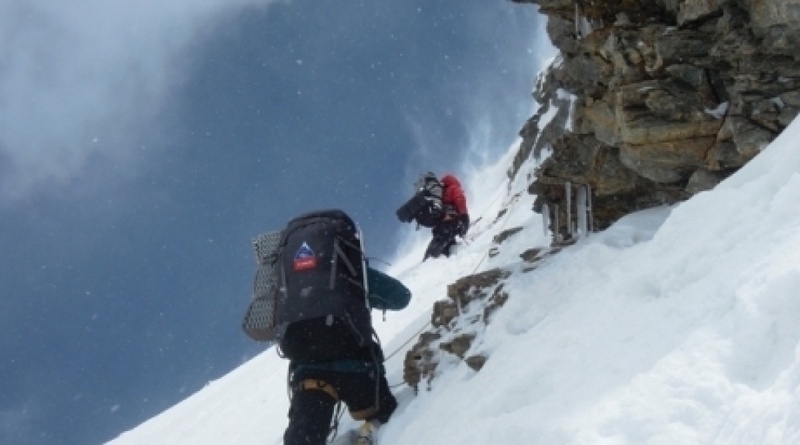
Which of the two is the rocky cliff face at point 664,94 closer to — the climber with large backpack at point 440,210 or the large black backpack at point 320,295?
the large black backpack at point 320,295

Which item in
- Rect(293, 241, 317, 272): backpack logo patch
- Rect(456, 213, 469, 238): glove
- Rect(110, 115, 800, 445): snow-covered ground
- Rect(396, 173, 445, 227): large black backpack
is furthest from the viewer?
Rect(456, 213, 469, 238): glove

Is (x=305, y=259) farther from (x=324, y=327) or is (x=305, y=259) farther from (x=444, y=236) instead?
(x=444, y=236)

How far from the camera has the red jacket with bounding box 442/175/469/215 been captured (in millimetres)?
18609

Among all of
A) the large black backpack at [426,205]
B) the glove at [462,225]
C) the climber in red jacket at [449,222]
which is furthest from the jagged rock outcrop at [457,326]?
the glove at [462,225]

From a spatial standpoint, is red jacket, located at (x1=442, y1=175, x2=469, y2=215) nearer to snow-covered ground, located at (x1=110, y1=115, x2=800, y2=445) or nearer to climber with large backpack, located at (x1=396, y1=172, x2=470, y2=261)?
climber with large backpack, located at (x1=396, y1=172, x2=470, y2=261)

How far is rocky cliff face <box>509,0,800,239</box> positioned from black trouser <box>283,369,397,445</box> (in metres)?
3.37

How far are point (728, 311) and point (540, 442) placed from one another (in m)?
1.20

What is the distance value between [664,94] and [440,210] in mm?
10994

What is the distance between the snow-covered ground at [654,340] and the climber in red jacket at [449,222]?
994 centimetres

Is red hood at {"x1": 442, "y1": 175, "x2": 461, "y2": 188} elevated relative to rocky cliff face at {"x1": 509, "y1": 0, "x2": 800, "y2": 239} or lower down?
elevated

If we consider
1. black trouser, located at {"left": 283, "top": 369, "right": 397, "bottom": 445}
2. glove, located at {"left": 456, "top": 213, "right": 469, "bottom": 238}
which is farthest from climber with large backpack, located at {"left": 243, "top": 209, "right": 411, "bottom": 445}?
glove, located at {"left": 456, "top": 213, "right": 469, "bottom": 238}

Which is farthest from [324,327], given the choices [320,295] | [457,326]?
[457,326]

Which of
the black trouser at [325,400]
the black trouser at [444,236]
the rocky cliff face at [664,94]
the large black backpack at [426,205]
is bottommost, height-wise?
the black trouser at [325,400]

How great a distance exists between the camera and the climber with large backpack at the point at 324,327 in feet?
22.0
